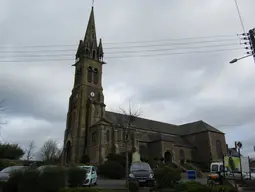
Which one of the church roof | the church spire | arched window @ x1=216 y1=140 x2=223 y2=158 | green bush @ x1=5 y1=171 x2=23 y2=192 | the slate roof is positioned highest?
the church spire

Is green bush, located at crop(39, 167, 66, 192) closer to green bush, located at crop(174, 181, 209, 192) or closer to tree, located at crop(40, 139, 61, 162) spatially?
green bush, located at crop(174, 181, 209, 192)

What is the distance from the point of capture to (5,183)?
38.9ft

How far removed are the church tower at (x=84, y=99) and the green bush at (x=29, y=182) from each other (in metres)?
37.5

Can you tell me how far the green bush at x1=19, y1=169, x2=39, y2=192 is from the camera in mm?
10547

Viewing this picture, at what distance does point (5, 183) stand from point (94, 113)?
132 feet

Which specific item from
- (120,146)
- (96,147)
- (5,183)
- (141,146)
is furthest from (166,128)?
(5,183)

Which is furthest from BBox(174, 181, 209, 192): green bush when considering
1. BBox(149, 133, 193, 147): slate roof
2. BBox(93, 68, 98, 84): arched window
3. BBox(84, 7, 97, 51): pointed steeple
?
BBox(84, 7, 97, 51): pointed steeple

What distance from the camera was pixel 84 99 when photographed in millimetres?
53594

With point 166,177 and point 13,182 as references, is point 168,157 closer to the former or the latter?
point 166,177

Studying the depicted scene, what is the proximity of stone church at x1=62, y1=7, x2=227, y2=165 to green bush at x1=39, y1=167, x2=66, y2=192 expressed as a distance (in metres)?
32.3

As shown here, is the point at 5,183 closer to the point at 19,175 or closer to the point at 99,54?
the point at 19,175

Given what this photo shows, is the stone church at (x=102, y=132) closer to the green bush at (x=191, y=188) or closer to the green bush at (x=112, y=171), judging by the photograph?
the green bush at (x=112, y=171)

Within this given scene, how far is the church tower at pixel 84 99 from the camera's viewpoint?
50506 mm

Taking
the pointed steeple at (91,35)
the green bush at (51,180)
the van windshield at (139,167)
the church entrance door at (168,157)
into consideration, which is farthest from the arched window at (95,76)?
the green bush at (51,180)
